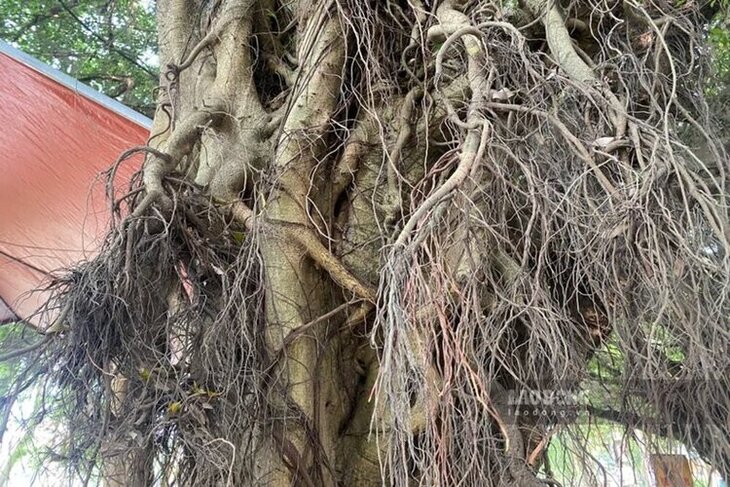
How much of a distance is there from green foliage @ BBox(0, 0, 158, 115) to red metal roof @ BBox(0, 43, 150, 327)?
2.69 ft

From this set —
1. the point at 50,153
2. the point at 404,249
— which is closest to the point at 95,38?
the point at 50,153

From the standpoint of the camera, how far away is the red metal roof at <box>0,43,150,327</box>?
7.97 feet

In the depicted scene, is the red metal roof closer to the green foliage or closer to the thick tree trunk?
the thick tree trunk

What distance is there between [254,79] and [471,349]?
1.36 meters

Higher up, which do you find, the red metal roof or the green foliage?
the green foliage

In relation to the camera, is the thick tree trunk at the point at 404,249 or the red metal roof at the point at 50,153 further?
the red metal roof at the point at 50,153

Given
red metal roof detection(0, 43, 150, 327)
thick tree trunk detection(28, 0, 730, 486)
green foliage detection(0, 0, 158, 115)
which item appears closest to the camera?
thick tree trunk detection(28, 0, 730, 486)

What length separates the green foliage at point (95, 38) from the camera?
11.0 ft

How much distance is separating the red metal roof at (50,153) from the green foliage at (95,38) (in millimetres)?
821

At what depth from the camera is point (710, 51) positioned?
1.68 metres

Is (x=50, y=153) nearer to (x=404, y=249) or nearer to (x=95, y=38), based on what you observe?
(x=95, y=38)

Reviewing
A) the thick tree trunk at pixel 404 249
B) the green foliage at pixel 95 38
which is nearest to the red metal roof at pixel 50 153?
the thick tree trunk at pixel 404 249

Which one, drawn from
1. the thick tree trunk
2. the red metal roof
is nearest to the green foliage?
the red metal roof

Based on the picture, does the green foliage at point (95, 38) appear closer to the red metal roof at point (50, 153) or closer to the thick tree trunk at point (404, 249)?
the red metal roof at point (50, 153)
